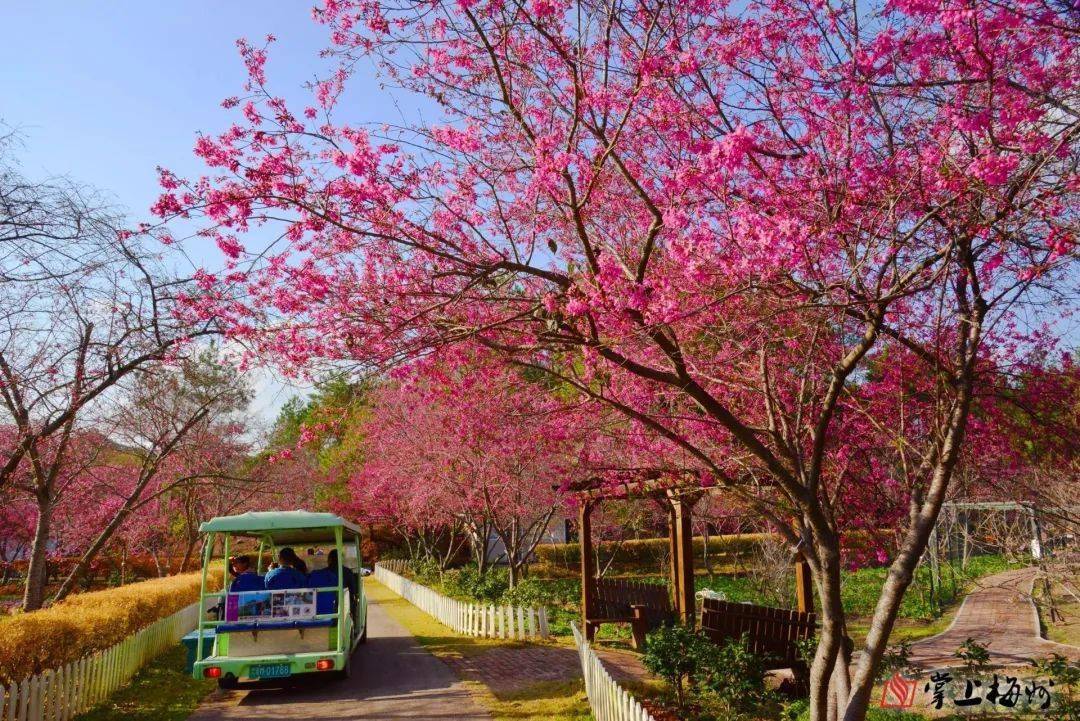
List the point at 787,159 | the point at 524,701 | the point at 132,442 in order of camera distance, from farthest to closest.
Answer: the point at 132,442 → the point at 524,701 → the point at 787,159

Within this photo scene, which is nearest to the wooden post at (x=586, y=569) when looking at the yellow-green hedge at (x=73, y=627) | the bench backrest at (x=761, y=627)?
the bench backrest at (x=761, y=627)

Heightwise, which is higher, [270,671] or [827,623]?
[827,623]

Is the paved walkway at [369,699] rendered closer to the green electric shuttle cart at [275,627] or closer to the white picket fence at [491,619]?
the green electric shuttle cart at [275,627]

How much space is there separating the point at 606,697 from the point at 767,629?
395 centimetres

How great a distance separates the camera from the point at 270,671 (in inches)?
378

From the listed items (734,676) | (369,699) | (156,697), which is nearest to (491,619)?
(369,699)

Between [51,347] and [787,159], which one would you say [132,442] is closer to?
[51,347]

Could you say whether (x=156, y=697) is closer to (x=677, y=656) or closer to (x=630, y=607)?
(x=677, y=656)

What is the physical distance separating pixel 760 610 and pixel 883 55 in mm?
7541

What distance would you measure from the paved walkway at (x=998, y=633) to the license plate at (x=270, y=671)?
7.89m

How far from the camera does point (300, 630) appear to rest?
997 cm

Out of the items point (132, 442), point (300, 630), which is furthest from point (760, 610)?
point (132, 442)

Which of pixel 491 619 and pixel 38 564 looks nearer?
pixel 38 564

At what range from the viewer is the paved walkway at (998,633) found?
1138 cm
